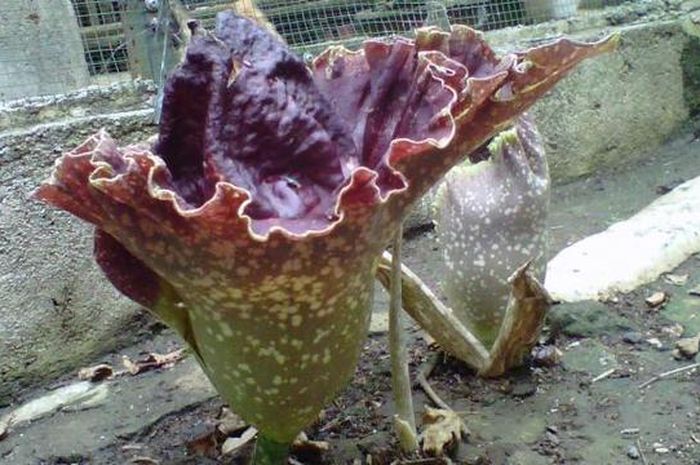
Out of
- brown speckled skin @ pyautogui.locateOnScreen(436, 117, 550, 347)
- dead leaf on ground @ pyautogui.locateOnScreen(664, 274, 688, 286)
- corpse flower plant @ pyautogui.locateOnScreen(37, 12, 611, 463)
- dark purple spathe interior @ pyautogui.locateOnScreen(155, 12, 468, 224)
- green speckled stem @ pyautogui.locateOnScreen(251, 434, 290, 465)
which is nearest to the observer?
corpse flower plant @ pyautogui.locateOnScreen(37, 12, 611, 463)

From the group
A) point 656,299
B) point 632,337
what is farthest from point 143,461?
point 656,299

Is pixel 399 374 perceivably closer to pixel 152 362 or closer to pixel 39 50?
pixel 152 362

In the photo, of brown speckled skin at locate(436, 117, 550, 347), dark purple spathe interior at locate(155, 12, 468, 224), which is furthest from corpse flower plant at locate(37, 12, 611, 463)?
brown speckled skin at locate(436, 117, 550, 347)

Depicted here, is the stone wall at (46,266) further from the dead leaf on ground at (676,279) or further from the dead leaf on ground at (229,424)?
the dead leaf on ground at (676,279)

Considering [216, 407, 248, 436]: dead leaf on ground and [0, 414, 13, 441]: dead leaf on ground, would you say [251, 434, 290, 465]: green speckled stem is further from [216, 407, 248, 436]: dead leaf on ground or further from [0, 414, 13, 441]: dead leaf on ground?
[0, 414, 13, 441]: dead leaf on ground

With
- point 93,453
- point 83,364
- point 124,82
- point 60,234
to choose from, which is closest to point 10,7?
point 124,82

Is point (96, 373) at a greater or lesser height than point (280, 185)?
lesser

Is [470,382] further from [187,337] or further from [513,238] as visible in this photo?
[187,337]
